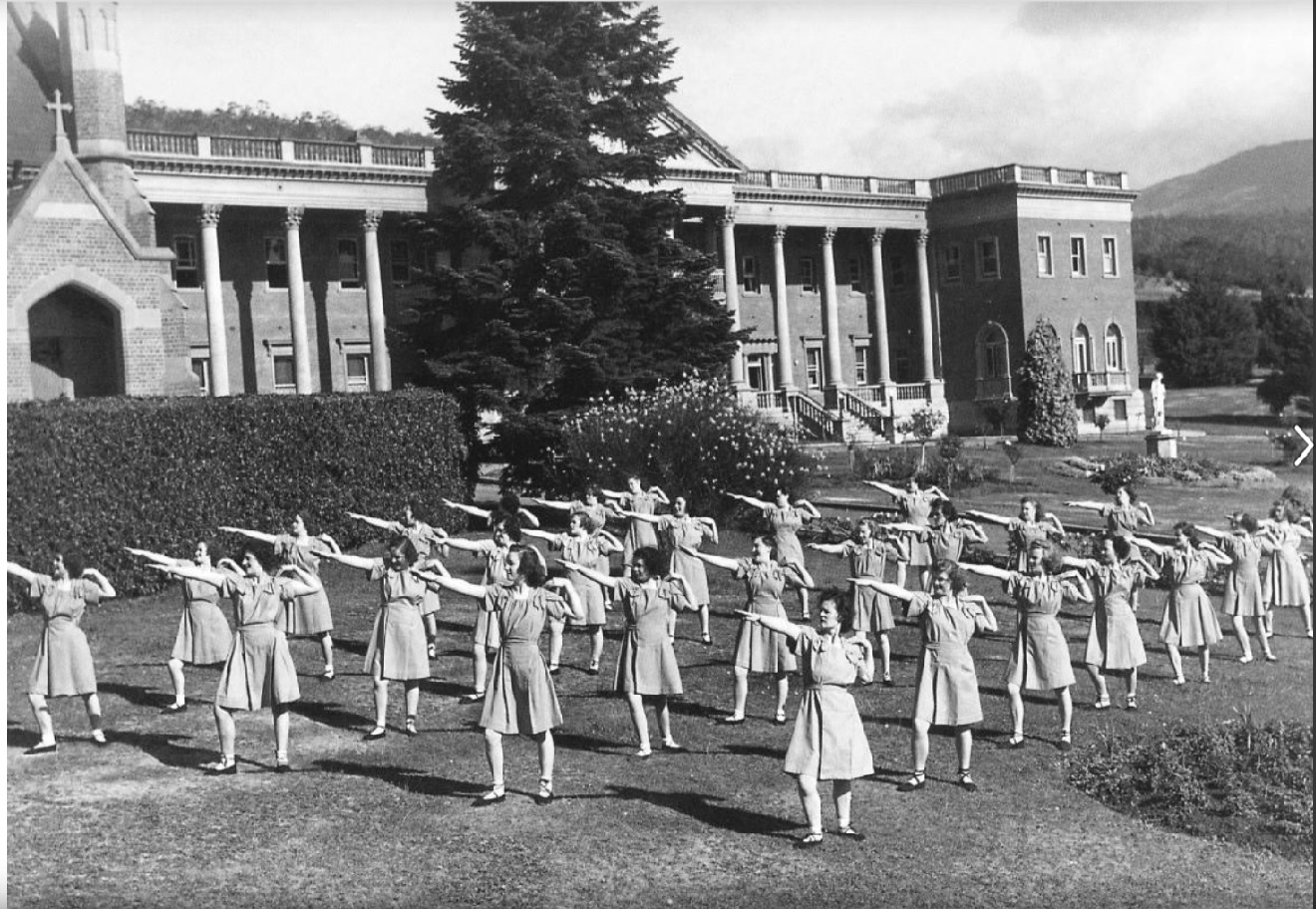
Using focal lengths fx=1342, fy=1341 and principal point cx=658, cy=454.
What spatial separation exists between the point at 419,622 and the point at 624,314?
16.4 m

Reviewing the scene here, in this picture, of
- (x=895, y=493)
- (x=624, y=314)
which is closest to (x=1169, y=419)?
(x=895, y=493)

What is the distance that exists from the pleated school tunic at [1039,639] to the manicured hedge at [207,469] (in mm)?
12557

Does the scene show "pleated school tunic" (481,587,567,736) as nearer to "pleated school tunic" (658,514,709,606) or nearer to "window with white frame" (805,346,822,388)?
"pleated school tunic" (658,514,709,606)

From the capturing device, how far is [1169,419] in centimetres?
1825

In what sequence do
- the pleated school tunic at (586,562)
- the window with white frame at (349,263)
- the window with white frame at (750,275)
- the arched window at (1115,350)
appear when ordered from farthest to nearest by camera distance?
the window with white frame at (750,275)
the window with white frame at (349,263)
the arched window at (1115,350)
the pleated school tunic at (586,562)

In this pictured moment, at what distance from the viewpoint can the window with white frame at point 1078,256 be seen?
22.3m

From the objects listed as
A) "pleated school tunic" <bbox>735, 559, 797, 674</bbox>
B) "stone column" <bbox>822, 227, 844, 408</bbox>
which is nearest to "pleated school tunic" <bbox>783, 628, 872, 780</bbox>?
"pleated school tunic" <bbox>735, 559, 797, 674</bbox>

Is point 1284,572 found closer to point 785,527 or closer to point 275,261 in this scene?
point 785,527

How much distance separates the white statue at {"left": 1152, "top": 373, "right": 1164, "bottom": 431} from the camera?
1830cm

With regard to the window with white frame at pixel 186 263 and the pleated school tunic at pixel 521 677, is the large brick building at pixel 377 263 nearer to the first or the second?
the window with white frame at pixel 186 263

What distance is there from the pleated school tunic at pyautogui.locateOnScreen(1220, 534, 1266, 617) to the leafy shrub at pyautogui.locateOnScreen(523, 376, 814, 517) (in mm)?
9879

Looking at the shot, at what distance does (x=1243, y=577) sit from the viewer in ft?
54.4

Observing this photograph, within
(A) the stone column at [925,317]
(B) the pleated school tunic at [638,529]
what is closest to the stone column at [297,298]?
(A) the stone column at [925,317]

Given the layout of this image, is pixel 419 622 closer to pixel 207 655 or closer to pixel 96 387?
pixel 207 655
